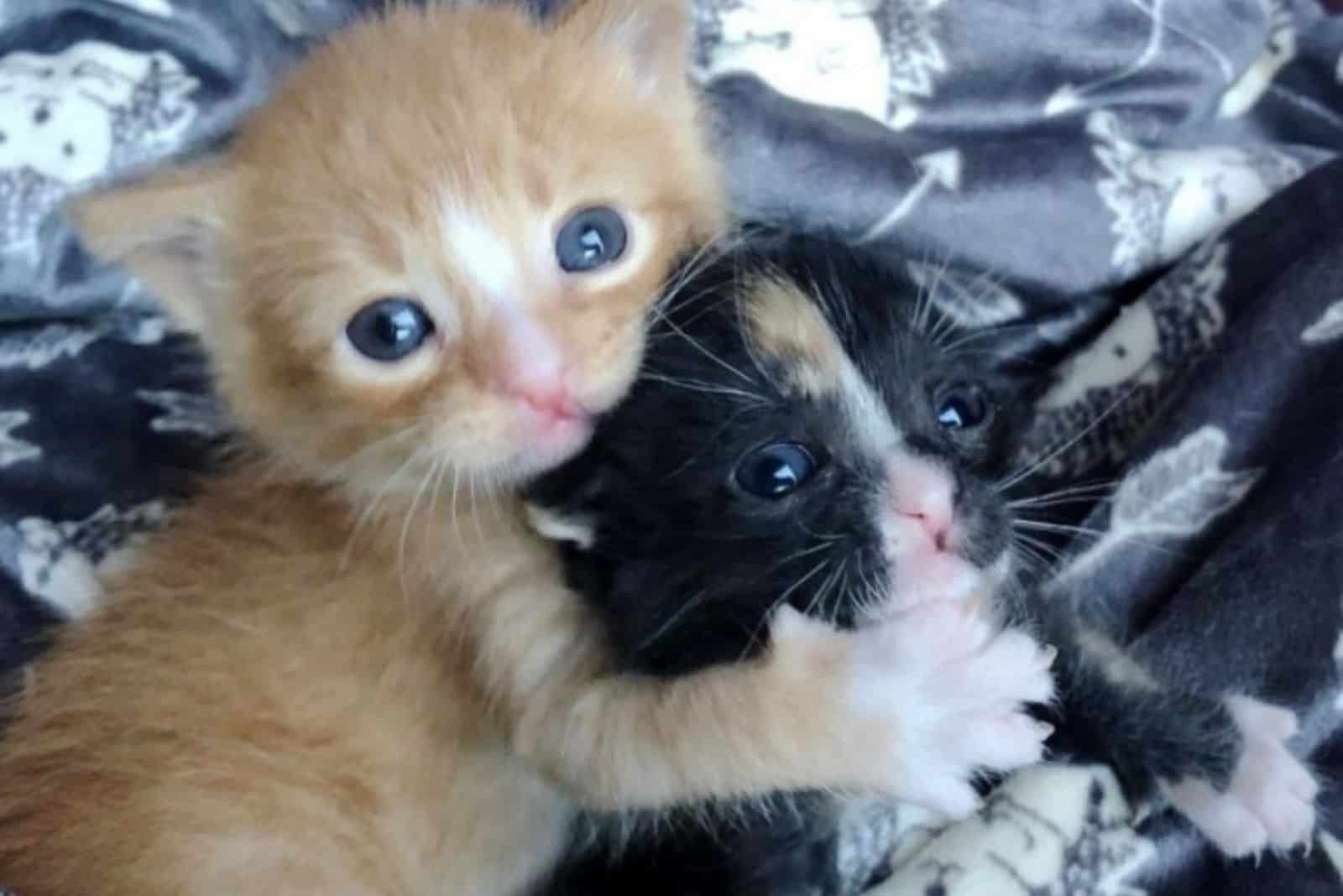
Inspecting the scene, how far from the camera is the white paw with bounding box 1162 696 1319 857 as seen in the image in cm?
128

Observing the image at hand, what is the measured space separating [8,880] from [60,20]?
1.07m

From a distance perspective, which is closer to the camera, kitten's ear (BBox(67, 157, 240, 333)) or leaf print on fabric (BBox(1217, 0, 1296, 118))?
kitten's ear (BBox(67, 157, 240, 333))

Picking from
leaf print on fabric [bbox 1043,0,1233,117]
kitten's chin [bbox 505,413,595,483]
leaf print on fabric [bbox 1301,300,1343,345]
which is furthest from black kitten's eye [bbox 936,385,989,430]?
leaf print on fabric [bbox 1043,0,1233,117]

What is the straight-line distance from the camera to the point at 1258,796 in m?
1.29

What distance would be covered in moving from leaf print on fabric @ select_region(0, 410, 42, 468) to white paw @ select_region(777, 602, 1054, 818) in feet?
3.40

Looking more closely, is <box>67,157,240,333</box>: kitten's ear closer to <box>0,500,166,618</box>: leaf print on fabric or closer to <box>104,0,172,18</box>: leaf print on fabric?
<box>0,500,166,618</box>: leaf print on fabric

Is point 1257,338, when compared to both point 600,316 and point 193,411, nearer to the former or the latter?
point 600,316

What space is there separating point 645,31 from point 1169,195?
2.53ft

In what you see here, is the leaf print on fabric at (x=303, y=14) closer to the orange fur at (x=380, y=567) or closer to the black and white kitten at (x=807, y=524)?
the orange fur at (x=380, y=567)

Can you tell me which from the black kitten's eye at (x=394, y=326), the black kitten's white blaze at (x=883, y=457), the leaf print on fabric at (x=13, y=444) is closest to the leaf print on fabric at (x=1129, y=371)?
the black kitten's white blaze at (x=883, y=457)

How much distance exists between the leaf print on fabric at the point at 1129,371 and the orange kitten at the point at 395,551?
1.90ft

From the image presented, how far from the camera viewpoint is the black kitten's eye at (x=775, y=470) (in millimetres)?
1231

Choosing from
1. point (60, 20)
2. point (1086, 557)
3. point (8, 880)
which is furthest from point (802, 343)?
point (60, 20)

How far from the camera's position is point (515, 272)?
129cm
